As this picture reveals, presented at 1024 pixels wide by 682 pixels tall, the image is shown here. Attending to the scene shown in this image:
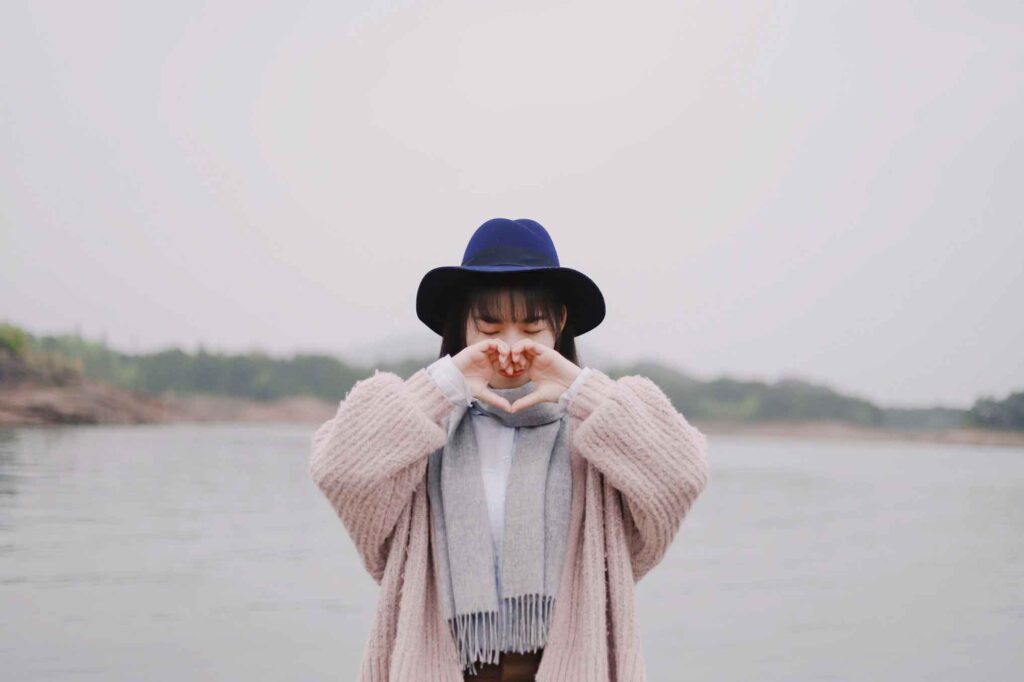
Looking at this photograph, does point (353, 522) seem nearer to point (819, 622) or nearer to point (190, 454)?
point (819, 622)

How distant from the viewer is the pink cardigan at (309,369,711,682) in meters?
1.53

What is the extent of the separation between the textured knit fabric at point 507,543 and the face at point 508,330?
0.05m

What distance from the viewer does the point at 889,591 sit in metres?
6.79

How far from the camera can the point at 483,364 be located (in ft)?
5.20

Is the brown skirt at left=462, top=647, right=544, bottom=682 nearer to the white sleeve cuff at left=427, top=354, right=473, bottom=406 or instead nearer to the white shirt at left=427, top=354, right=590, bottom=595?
the white shirt at left=427, top=354, right=590, bottom=595

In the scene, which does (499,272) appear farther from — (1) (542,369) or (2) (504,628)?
(2) (504,628)

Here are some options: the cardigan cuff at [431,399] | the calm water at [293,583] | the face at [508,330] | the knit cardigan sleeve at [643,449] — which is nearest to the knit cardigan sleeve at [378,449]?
the cardigan cuff at [431,399]

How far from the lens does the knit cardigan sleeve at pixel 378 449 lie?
1.54m

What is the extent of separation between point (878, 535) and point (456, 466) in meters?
8.15

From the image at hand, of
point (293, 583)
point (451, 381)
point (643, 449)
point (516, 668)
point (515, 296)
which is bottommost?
point (293, 583)

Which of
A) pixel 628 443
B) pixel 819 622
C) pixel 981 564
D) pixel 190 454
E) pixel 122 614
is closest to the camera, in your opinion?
pixel 628 443

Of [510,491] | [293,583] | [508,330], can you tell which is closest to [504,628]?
[510,491]

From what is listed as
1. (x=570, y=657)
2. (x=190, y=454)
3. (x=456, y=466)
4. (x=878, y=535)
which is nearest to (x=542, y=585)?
(x=570, y=657)

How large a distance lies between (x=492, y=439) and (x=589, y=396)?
199 mm
